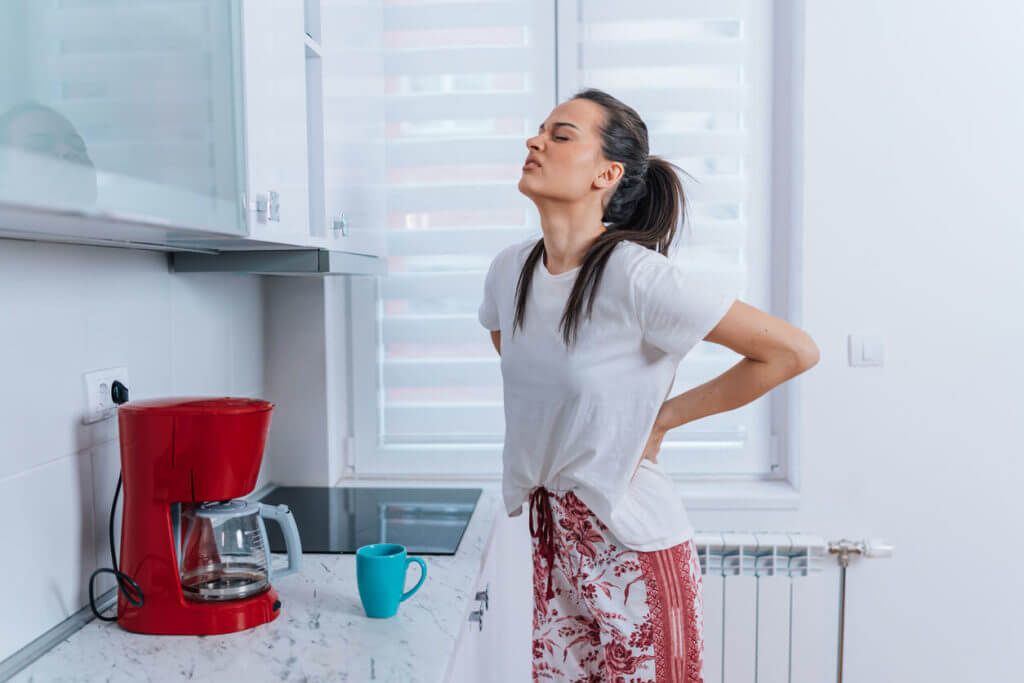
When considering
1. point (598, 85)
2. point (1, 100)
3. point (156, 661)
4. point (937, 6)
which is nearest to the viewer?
point (1, 100)

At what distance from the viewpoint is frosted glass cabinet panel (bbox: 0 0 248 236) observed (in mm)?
652

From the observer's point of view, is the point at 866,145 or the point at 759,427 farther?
the point at 759,427

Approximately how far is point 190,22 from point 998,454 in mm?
1936

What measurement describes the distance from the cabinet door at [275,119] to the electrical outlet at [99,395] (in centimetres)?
36

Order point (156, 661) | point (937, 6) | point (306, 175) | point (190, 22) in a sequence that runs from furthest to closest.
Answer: point (937, 6) < point (306, 175) < point (156, 661) < point (190, 22)

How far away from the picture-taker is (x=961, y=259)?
75.4 inches

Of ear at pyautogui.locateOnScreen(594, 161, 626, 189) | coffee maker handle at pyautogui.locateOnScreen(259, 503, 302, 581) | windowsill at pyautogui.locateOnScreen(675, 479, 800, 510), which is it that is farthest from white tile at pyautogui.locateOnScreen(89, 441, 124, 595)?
windowsill at pyautogui.locateOnScreen(675, 479, 800, 510)

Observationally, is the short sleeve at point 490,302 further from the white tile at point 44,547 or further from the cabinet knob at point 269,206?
the white tile at point 44,547

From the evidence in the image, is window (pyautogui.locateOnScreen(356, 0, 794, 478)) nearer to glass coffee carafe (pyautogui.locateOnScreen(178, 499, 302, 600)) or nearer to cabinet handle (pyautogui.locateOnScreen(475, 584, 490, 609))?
cabinet handle (pyautogui.locateOnScreen(475, 584, 490, 609))

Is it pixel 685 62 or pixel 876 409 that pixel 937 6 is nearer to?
pixel 685 62

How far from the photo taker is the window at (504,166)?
2002 millimetres

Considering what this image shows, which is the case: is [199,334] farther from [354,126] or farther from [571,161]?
[571,161]

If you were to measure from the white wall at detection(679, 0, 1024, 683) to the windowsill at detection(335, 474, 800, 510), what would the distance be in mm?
34

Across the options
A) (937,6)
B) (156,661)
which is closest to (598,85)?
(937,6)
